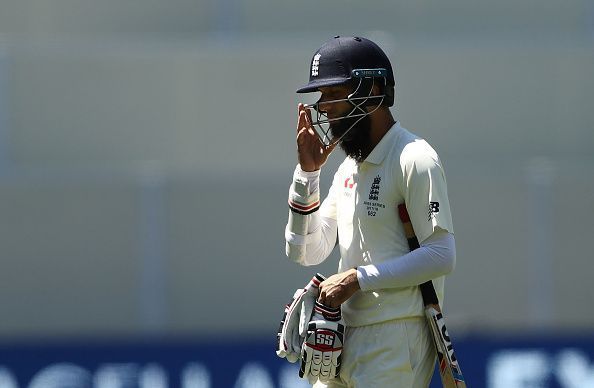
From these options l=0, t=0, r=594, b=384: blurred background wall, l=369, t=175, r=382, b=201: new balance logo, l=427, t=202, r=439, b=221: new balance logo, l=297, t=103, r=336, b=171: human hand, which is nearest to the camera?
l=427, t=202, r=439, b=221: new balance logo

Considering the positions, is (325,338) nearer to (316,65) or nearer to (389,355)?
(389,355)

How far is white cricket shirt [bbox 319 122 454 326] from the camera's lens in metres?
3.73

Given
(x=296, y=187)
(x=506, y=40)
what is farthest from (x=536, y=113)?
(x=296, y=187)

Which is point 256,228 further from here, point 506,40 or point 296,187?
point 296,187

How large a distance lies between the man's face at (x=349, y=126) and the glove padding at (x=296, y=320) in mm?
414

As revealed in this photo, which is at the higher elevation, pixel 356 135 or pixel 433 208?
pixel 356 135

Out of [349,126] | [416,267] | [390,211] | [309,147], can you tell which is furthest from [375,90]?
[416,267]

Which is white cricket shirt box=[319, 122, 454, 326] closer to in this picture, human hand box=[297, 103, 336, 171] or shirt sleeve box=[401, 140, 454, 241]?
shirt sleeve box=[401, 140, 454, 241]

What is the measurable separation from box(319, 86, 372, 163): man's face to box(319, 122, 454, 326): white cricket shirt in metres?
0.04

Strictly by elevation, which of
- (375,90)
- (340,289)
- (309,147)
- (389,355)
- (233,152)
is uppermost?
(375,90)

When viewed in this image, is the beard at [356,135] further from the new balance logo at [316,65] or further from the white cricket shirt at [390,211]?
the new balance logo at [316,65]

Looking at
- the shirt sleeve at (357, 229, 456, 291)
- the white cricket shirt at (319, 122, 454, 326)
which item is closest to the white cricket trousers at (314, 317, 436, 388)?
the white cricket shirt at (319, 122, 454, 326)

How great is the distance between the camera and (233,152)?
9.98 meters

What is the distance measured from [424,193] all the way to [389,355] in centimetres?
50
